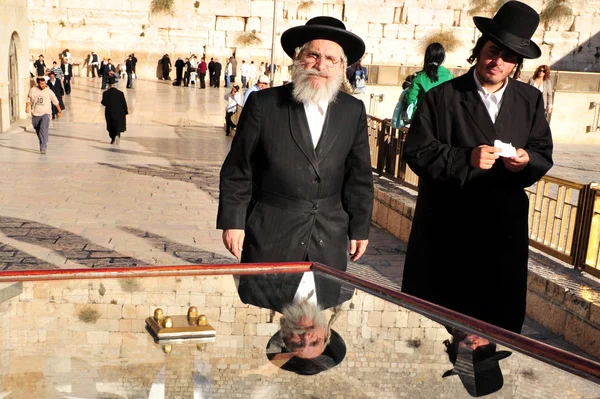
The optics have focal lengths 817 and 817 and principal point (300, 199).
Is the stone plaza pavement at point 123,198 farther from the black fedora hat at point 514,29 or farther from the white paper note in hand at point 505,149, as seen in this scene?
the black fedora hat at point 514,29

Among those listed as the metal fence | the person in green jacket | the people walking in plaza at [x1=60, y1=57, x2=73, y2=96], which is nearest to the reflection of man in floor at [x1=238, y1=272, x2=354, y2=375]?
the metal fence

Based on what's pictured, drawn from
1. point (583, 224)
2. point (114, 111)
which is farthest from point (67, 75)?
point (583, 224)

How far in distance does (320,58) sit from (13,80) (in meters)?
17.3

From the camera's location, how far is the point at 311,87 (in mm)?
3680

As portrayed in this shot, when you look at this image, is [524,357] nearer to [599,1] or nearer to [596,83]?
[596,83]

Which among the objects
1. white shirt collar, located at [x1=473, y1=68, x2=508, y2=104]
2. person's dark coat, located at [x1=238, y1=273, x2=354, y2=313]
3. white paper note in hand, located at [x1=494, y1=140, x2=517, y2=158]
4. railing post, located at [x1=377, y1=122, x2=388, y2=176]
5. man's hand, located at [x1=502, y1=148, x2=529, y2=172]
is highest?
white shirt collar, located at [x1=473, y1=68, x2=508, y2=104]

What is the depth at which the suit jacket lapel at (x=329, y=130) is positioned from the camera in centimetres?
373

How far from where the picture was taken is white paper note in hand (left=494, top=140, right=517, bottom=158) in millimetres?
3459

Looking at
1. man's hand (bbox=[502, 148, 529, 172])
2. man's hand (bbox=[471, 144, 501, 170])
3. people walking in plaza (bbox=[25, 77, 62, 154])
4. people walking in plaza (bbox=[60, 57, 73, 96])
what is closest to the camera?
man's hand (bbox=[471, 144, 501, 170])

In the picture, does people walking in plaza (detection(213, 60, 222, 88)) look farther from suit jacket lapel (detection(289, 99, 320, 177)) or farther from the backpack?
suit jacket lapel (detection(289, 99, 320, 177))

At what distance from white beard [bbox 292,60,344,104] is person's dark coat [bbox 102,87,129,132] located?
40.6 feet

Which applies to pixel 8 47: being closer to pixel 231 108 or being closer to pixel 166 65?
pixel 231 108

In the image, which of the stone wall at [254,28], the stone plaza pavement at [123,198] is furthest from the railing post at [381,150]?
the stone wall at [254,28]

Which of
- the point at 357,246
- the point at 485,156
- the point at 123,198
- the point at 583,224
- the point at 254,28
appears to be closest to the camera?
the point at 485,156
